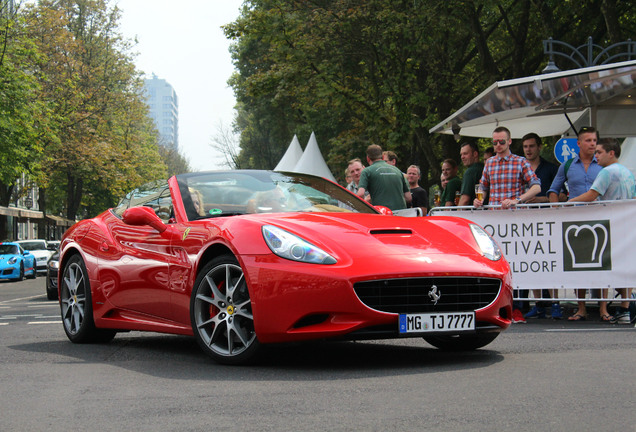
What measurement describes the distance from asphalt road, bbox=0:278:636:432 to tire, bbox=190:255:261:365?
0.12 m

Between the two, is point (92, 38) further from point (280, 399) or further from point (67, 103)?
point (280, 399)

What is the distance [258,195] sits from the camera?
7.10 meters

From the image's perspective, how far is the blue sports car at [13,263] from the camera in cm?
3225

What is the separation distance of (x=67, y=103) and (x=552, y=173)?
41.3m

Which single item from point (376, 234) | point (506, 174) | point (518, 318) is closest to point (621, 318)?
point (518, 318)

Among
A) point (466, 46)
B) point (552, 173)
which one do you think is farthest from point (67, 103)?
point (552, 173)

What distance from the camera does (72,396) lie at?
17.1ft

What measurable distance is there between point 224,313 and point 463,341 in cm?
186

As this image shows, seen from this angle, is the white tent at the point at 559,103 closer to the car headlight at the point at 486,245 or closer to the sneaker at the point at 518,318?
the sneaker at the point at 518,318

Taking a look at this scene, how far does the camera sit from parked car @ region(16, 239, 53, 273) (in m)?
38.9

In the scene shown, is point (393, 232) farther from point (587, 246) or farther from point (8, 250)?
point (8, 250)

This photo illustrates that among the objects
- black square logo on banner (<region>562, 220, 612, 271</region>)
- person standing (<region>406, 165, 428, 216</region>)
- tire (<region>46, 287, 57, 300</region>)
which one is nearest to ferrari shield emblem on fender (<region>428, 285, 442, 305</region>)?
black square logo on banner (<region>562, 220, 612, 271</region>)

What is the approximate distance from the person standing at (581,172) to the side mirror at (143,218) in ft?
16.6

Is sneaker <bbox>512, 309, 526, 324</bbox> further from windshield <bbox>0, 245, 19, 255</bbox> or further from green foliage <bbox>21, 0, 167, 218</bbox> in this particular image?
green foliage <bbox>21, 0, 167, 218</bbox>
